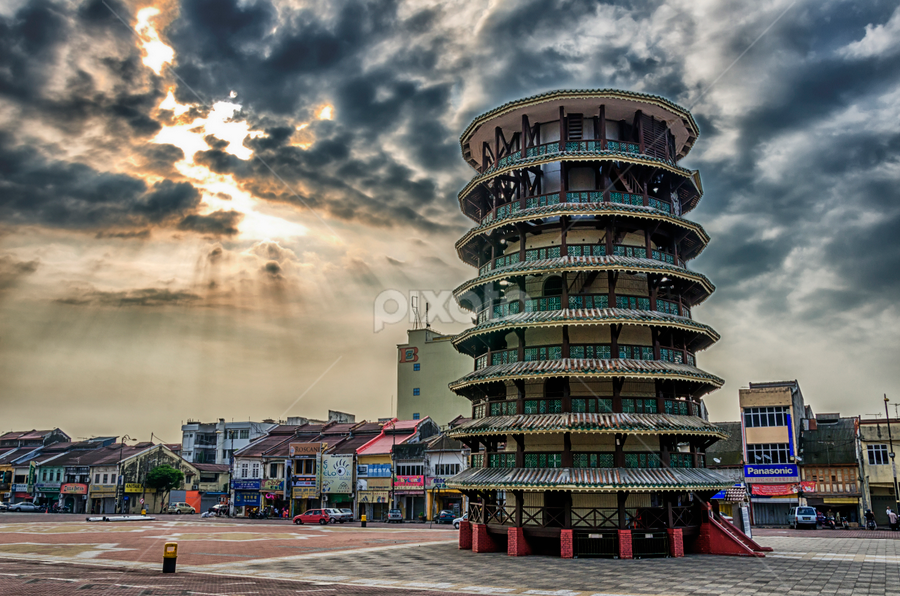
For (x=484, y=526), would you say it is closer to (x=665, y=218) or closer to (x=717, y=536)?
(x=717, y=536)

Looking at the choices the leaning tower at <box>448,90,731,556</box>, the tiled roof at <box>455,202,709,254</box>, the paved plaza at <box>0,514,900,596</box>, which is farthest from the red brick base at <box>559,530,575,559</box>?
the tiled roof at <box>455,202,709,254</box>

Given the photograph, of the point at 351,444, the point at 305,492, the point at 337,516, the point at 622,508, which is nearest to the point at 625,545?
the point at 622,508

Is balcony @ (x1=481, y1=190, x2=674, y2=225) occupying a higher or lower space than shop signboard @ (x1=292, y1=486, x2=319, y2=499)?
higher

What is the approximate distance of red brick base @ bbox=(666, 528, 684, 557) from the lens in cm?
3581

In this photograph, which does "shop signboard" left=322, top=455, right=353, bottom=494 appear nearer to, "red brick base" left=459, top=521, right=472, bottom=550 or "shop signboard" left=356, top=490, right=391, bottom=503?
"shop signboard" left=356, top=490, right=391, bottom=503

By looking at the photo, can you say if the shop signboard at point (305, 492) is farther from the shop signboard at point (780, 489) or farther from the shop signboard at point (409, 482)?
the shop signboard at point (780, 489)

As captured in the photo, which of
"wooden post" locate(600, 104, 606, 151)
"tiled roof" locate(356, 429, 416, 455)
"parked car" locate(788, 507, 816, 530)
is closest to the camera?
"wooden post" locate(600, 104, 606, 151)

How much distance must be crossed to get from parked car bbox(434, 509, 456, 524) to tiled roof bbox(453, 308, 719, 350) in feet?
128

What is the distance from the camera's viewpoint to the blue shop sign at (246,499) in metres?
93.4

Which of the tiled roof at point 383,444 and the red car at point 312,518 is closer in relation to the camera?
the red car at point 312,518

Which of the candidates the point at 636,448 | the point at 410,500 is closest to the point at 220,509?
the point at 410,500

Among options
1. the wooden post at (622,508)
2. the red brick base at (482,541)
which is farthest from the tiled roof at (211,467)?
the wooden post at (622,508)

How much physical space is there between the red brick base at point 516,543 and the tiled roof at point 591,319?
35.8 feet

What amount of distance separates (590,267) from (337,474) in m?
58.6
